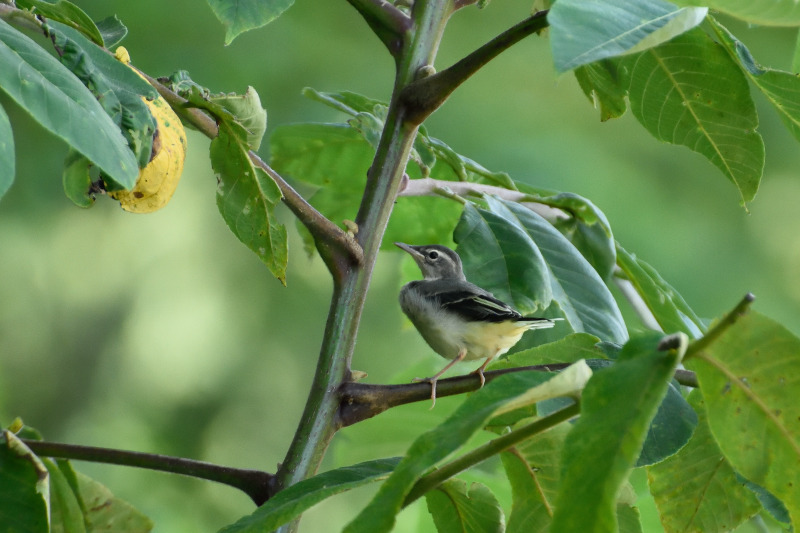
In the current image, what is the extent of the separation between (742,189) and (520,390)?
1.86 feet

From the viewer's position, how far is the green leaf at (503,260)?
1125 millimetres

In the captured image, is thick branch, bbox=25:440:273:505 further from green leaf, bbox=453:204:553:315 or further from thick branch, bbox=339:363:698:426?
green leaf, bbox=453:204:553:315

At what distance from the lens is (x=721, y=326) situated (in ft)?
2.05

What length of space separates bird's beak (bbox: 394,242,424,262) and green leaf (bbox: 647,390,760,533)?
2.96 feet

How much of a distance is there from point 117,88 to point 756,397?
60 cm

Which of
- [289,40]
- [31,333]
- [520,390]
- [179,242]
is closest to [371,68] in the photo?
[289,40]

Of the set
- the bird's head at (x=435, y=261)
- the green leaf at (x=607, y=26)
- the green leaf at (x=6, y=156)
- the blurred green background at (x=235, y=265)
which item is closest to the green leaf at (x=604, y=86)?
the green leaf at (x=607, y=26)

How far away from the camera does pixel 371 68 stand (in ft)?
11.6

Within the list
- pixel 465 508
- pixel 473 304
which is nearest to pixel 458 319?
pixel 473 304

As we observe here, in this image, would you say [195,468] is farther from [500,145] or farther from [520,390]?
[500,145]

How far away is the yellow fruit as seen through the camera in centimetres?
93

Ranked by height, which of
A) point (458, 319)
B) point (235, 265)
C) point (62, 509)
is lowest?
point (62, 509)

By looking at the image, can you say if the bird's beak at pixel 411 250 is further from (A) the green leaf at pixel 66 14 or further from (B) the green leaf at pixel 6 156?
(B) the green leaf at pixel 6 156

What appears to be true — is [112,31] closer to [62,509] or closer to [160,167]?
[160,167]
